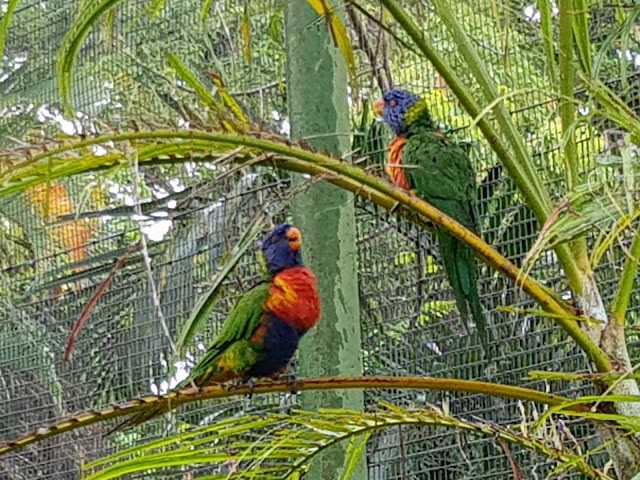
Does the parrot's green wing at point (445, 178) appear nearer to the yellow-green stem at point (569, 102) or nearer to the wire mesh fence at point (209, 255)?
the wire mesh fence at point (209, 255)

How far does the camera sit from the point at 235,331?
1.63 meters

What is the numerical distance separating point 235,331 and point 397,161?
395 millimetres

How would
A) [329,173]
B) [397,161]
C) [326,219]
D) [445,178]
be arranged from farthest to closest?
[397,161]
[445,178]
[326,219]
[329,173]

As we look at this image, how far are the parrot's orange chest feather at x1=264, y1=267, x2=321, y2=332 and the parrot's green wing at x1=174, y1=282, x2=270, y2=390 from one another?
0.06ft

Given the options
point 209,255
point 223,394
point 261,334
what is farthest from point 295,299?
point 223,394

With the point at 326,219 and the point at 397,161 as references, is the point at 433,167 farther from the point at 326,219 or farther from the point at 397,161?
the point at 326,219

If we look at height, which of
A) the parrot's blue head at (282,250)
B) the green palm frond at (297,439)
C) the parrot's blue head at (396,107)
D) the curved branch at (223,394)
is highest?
the parrot's blue head at (396,107)

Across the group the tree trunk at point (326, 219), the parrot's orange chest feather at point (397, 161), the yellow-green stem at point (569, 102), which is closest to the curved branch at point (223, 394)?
the yellow-green stem at point (569, 102)

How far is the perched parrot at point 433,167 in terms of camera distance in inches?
58.2

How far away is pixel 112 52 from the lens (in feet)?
7.52

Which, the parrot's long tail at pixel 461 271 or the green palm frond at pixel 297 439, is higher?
the parrot's long tail at pixel 461 271

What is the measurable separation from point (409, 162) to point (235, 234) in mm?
332

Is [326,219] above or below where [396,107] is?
below

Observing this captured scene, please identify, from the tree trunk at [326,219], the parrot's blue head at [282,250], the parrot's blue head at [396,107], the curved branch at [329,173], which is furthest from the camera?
the parrot's blue head at [396,107]
